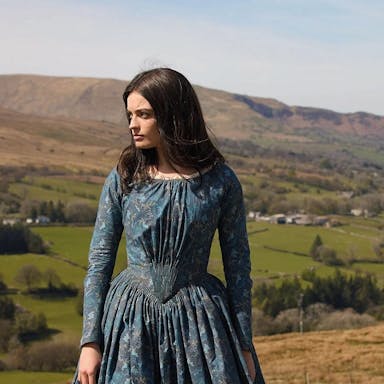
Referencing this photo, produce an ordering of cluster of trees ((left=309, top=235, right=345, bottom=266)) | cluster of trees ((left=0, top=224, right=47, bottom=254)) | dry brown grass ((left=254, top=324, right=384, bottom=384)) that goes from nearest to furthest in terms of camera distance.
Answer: dry brown grass ((left=254, top=324, right=384, bottom=384)) → cluster of trees ((left=0, top=224, right=47, bottom=254)) → cluster of trees ((left=309, top=235, right=345, bottom=266))

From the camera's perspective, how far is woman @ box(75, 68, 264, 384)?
10.5 feet

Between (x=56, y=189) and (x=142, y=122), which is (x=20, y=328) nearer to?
(x=142, y=122)

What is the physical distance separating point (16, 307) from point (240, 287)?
42.9 meters

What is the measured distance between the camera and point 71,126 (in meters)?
165

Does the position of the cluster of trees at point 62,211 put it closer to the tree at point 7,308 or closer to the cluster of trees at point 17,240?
the cluster of trees at point 17,240

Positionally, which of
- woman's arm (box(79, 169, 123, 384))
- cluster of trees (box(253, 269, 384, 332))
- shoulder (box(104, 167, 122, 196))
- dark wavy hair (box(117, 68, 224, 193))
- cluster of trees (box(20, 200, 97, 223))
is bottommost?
cluster of trees (box(253, 269, 384, 332))

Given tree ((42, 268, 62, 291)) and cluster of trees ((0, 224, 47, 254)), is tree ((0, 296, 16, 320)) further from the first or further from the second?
cluster of trees ((0, 224, 47, 254))

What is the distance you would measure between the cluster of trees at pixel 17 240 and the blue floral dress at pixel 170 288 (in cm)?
5221

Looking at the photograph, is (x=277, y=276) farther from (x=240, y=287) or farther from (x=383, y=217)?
(x=240, y=287)

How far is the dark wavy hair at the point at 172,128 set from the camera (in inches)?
129

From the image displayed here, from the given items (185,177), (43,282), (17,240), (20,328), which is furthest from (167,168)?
(17,240)

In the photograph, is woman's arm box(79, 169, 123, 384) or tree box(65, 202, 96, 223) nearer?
woman's arm box(79, 169, 123, 384)

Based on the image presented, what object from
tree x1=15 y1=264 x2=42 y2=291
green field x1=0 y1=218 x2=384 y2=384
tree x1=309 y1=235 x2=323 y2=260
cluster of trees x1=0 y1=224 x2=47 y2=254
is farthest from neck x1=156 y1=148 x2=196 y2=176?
tree x1=309 y1=235 x2=323 y2=260

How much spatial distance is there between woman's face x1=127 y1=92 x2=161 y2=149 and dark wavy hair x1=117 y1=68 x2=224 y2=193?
2cm
